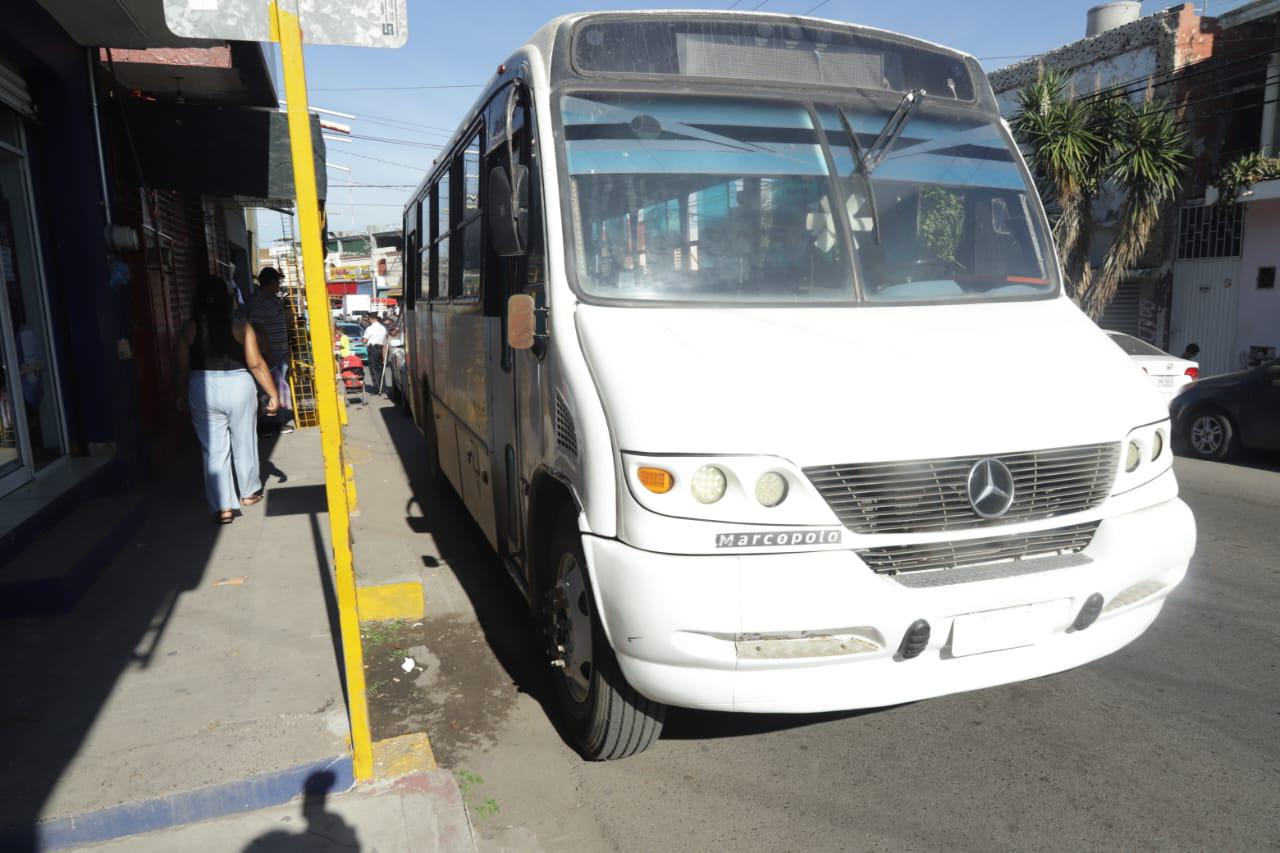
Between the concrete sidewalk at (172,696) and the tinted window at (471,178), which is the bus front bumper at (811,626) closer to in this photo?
the concrete sidewalk at (172,696)

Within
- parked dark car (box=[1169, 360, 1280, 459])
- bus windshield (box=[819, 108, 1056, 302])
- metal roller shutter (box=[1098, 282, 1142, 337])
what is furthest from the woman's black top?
metal roller shutter (box=[1098, 282, 1142, 337])

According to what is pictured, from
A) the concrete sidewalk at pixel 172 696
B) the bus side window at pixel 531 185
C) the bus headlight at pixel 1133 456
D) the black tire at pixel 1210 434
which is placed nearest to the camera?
the concrete sidewalk at pixel 172 696

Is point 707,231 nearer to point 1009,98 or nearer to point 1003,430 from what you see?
point 1003,430

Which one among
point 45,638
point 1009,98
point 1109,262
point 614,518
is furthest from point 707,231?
point 1009,98

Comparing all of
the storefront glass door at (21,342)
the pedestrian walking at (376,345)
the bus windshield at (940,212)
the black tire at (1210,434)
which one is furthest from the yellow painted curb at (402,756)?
the pedestrian walking at (376,345)

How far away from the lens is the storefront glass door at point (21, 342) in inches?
242

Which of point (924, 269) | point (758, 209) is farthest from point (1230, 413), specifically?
point (758, 209)

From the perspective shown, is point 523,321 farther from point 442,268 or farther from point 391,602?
point 442,268

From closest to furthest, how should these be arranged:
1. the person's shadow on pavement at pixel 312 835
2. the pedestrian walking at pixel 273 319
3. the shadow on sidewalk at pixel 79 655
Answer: the person's shadow on pavement at pixel 312 835
the shadow on sidewalk at pixel 79 655
the pedestrian walking at pixel 273 319

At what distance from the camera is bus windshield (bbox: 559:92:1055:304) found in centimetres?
365

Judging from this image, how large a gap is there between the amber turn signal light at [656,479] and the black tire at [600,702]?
48 centimetres

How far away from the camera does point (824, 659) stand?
290cm

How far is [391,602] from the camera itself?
553 centimetres

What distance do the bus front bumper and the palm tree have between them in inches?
577
